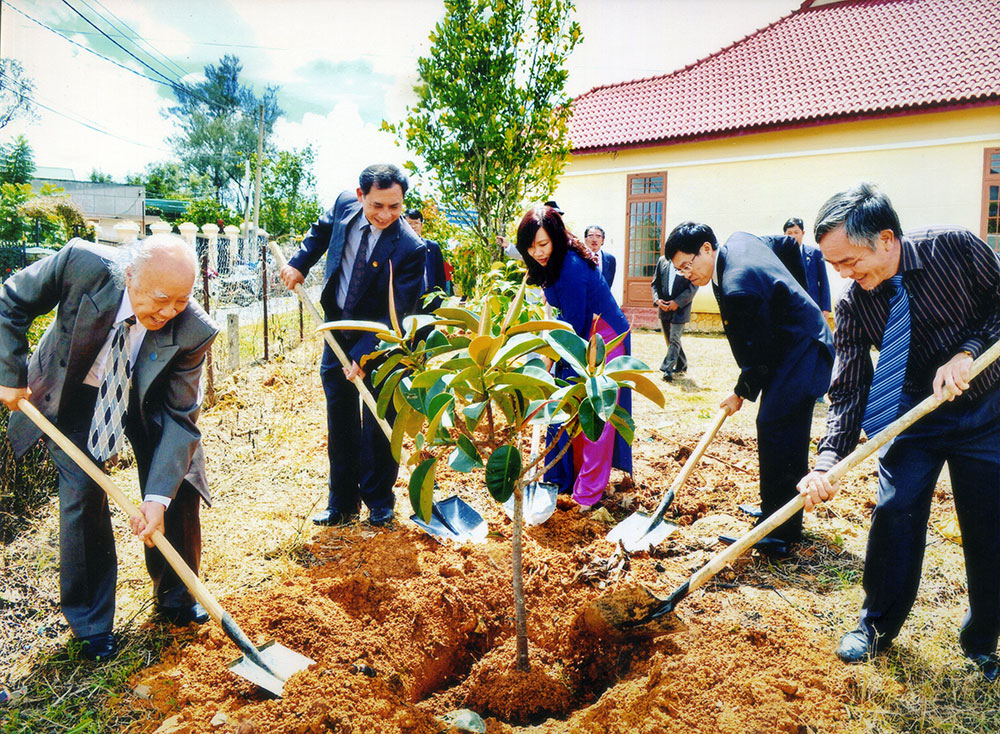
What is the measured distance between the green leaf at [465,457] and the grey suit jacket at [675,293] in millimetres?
5241

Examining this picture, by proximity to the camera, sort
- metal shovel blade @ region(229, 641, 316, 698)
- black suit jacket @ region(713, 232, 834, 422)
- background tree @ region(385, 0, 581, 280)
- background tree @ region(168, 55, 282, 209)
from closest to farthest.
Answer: metal shovel blade @ region(229, 641, 316, 698) → black suit jacket @ region(713, 232, 834, 422) → background tree @ region(385, 0, 581, 280) → background tree @ region(168, 55, 282, 209)

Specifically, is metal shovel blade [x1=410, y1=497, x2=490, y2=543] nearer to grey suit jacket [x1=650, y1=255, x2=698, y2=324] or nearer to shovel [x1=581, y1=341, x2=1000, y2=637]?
shovel [x1=581, y1=341, x2=1000, y2=637]

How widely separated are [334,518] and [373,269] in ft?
4.43

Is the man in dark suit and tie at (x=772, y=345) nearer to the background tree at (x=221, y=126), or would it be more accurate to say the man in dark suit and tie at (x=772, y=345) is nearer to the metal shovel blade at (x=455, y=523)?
the metal shovel blade at (x=455, y=523)

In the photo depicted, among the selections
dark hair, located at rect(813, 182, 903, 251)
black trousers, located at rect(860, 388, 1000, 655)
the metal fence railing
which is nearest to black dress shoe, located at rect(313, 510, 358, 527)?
the metal fence railing

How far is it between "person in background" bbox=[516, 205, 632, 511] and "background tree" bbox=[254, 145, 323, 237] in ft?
76.5

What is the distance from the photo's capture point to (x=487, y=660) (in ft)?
7.20

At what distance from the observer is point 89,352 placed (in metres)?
2.18

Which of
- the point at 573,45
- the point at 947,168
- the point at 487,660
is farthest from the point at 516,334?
the point at 947,168

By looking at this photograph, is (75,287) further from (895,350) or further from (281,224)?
(281,224)

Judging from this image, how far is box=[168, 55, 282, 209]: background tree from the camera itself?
24.8 metres

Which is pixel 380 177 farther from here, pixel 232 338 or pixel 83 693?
pixel 232 338

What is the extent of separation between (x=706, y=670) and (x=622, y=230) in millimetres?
10561

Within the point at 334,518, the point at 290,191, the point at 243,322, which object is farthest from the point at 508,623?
the point at 290,191
